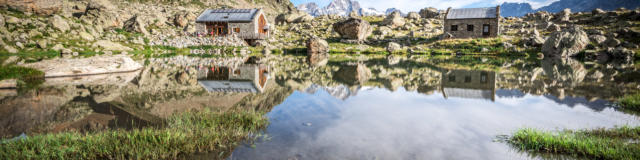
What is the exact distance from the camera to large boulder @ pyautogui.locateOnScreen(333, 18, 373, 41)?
67250 millimetres

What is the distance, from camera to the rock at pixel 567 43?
45594mm

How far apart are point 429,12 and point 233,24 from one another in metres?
75.2

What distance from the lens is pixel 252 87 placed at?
15.0m

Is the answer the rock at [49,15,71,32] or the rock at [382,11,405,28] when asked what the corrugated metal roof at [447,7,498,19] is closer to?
the rock at [382,11,405,28]

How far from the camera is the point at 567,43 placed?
46094mm

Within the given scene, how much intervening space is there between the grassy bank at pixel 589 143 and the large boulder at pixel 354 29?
6114 centimetres

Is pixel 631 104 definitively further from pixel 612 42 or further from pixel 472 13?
pixel 472 13

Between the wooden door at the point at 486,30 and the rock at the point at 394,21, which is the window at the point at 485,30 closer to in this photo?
the wooden door at the point at 486,30

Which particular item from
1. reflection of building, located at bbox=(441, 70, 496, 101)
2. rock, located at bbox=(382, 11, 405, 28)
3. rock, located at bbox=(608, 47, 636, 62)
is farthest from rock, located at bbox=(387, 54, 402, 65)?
rock, located at bbox=(382, 11, 405, 28)

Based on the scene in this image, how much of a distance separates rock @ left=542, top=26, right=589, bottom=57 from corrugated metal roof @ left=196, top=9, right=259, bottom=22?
5491 centimetres

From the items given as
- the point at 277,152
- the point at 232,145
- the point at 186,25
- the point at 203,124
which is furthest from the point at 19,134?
the point at 186,25

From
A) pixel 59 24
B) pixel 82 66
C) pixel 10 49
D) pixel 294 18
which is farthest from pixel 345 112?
pixel 294 18

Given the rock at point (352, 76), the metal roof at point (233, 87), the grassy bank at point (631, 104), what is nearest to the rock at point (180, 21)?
the rock at point (352, 76)

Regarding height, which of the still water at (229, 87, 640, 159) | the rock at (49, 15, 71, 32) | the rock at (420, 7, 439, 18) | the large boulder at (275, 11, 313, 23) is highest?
the rock at (420, 7, 439, 18)
